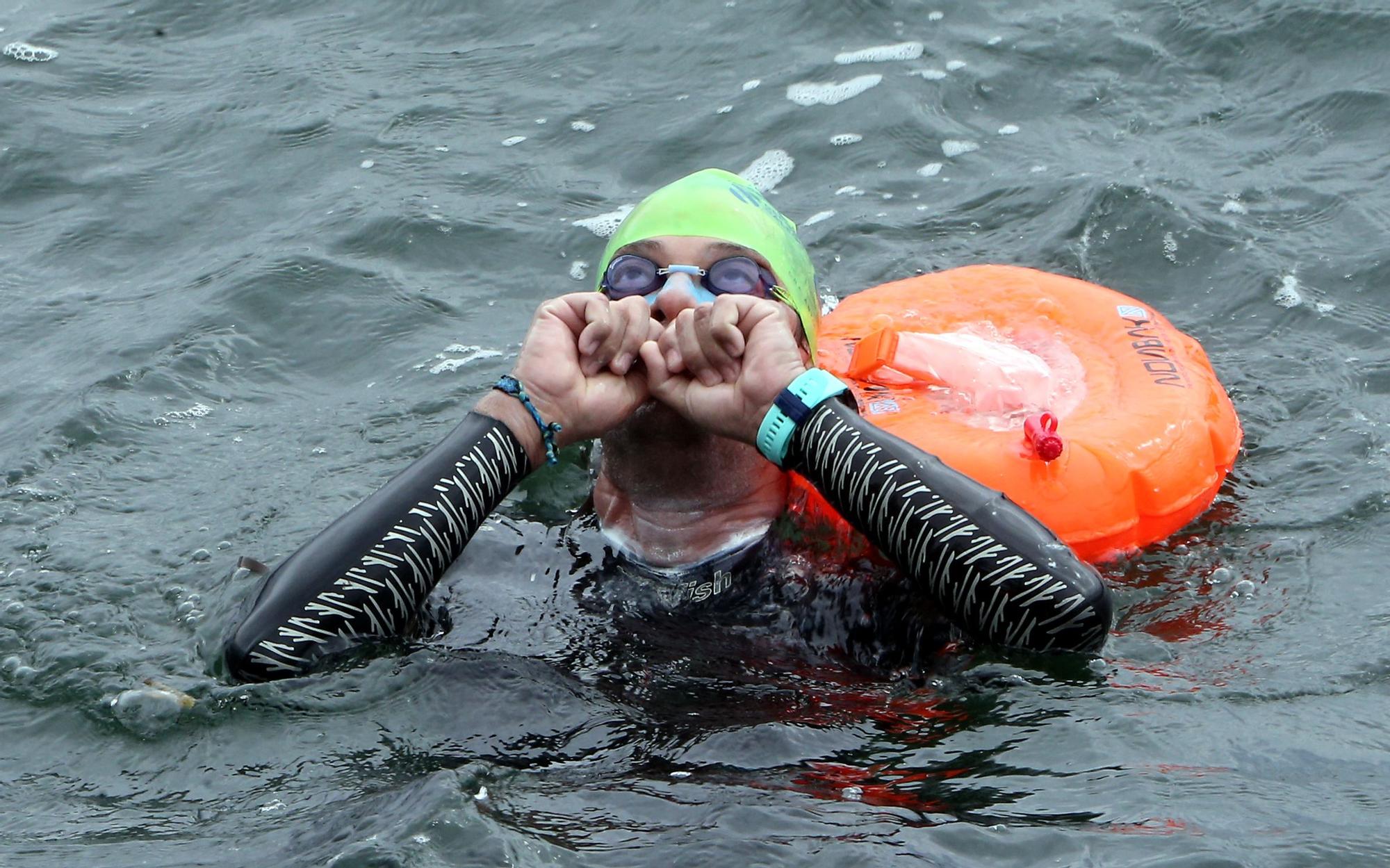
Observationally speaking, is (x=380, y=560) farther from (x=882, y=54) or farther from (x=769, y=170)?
(x=882, y=54)

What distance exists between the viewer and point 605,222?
737cm

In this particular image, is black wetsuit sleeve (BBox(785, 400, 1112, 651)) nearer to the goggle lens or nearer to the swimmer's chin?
the swimmer's chin

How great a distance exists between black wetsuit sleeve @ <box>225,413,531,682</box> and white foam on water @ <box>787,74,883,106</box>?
15.0ft

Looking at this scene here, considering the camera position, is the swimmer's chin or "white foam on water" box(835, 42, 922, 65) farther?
"white foam on water" box(835, 42, 922, 65)

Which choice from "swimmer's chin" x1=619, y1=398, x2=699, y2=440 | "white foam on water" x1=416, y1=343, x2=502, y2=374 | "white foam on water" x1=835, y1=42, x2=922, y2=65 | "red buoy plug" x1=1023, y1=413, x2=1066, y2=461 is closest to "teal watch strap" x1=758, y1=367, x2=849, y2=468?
"swimmer's chin" x1=619, y1=398, x2=699, y2=440

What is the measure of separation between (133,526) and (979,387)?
9.90 feet

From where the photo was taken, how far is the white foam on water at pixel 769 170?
7652 mm

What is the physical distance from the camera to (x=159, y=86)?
8.56m

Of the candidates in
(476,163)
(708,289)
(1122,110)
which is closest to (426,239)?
(476,163)

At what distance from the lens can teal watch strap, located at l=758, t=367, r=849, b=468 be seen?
3.99 metres

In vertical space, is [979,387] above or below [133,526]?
above

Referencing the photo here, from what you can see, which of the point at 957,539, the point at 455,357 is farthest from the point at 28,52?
the point at 957,539

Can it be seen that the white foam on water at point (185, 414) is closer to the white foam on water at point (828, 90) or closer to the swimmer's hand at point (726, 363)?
the swimmer's hand at point (726, 363)

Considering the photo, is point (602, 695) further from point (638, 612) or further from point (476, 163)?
point (476, 163)
